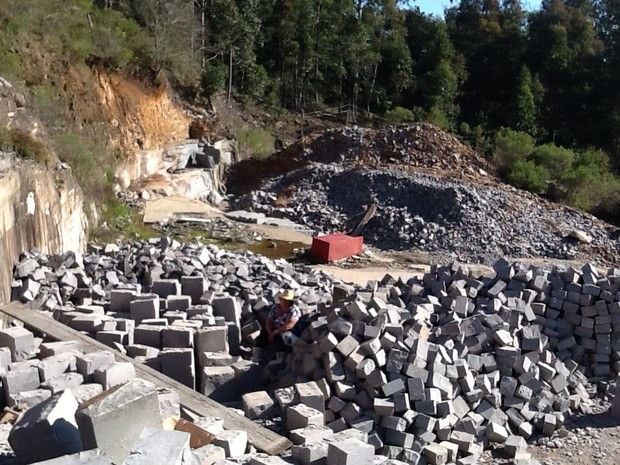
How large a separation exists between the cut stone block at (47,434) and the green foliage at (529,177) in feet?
65.3

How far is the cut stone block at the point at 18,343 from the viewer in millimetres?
6402

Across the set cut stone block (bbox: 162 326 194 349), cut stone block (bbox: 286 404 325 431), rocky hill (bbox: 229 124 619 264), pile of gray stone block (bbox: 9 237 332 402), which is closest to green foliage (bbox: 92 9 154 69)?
rocky hill (bbox: 229 124 619 264)

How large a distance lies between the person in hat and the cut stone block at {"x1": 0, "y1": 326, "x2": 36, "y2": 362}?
259 cm

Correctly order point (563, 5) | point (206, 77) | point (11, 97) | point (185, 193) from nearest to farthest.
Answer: point (11, 97) < point (185, 193) < point (206, 77) < point (563, 5)

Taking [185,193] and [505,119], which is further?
[505,119]

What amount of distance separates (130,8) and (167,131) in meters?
5.97

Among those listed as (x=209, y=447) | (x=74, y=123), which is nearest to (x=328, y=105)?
(x=74, y=123)

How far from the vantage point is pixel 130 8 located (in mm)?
25953

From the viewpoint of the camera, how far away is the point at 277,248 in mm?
16578

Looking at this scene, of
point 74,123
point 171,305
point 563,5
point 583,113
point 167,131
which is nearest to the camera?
point 171,305

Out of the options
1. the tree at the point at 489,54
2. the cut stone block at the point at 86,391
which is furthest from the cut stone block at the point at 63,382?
the tree at the point at 489,54

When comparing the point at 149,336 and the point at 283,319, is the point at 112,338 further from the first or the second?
the point at 283,319

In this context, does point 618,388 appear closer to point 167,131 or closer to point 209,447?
point 209,447

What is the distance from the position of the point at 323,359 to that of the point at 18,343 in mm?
3013
